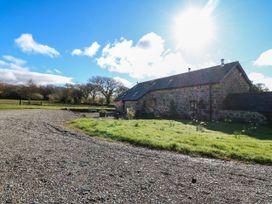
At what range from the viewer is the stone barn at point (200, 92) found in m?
23.7

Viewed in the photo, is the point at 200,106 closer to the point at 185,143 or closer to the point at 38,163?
the point at 185,143

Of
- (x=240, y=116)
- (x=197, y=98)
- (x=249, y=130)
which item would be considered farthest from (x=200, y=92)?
(x=249, y=130)

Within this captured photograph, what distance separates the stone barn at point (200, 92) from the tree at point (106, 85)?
38665mm

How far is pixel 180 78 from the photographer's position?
30.5m

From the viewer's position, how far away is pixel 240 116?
2117cm

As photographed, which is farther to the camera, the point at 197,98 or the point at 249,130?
the point at 197,98

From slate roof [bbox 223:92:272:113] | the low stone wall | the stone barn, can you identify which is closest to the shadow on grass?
the low stone wall

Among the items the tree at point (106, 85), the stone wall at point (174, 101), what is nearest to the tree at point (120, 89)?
the tree at point (106, 85)

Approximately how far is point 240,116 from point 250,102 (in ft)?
5.46

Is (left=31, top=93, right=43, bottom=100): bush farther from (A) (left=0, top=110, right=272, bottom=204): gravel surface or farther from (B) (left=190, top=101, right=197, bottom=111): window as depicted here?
(A) (left=0, top=110, right=272, bottom=204): gravel surface

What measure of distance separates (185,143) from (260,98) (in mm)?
14185

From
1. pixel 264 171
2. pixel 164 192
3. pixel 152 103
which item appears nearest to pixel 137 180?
pixel 164 192

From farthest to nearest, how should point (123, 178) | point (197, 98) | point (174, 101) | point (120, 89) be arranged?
point (120, 89), point (174, 101), point (197, 98), point (123, 178)

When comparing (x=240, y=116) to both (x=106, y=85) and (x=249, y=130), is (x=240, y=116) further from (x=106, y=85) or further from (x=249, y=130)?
(x=106, y=85)
